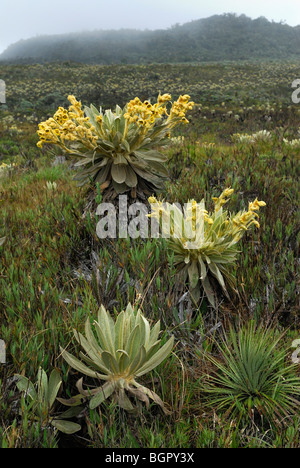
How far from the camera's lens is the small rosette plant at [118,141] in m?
2.75

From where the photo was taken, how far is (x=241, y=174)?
4262 millimetres

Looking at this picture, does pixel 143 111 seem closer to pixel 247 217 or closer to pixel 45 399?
pixel 247 217

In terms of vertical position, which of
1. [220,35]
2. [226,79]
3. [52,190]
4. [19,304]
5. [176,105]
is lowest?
[19,304]

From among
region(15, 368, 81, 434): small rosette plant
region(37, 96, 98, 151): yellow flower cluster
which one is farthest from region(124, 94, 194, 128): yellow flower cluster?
region(15, 368, 81, 434): small rosette plant

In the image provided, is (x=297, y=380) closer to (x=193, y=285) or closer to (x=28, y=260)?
(x=193, y=285)

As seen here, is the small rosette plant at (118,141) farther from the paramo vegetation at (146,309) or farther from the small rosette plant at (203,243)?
the small rosette plant at (203,243)

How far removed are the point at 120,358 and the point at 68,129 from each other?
183 cm

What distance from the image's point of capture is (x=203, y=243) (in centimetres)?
213

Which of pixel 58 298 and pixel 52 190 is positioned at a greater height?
pixel 52 190

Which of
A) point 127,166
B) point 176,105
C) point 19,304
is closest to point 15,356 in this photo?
point 19,304

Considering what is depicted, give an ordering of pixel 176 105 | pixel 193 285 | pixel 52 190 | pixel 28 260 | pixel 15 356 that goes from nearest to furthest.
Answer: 1. pixel 15 356
2. pixel 193 285
3. pixel 28 260
4. pixel 176 105
5. pixel 52 190

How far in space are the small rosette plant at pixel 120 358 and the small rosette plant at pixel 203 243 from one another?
0.63 meters

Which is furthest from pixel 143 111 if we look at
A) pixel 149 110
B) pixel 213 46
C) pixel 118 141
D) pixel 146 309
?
pixel 213 46
